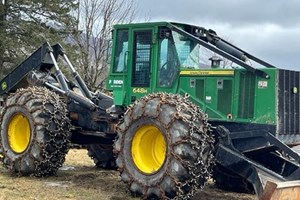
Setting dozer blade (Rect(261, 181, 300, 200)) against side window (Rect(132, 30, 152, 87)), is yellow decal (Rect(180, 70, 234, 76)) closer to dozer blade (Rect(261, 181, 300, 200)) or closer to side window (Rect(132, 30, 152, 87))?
side window (Rect(132, 30, 152, 87))

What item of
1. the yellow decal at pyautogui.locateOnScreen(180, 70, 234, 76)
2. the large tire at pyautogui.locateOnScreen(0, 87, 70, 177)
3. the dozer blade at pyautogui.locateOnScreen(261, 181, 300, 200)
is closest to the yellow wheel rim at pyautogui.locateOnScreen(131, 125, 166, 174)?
the yellow decal at pyautogui.locateOnScreen(180, 70, 234, 76)

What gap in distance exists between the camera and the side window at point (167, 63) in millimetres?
9211

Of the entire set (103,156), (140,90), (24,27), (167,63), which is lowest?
(103,156)

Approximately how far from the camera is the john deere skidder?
7.99 m

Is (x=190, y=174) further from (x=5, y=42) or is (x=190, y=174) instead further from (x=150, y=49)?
(x=5, y=42)

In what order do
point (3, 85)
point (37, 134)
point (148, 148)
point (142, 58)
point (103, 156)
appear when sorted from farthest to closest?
point (3, 85), point (103, 156), point (37, 134), point (142, 58), point (148, 148)

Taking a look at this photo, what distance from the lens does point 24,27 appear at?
27641 millimetres

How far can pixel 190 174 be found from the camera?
307 inches

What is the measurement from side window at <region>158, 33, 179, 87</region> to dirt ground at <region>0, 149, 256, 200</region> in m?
2.01

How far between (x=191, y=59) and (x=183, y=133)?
204cm

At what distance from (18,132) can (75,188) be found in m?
2.33

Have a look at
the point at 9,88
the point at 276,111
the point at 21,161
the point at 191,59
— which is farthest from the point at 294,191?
the point at 9,88

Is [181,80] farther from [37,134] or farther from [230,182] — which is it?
[37,134]

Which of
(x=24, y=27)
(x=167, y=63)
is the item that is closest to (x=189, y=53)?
(x=167, y=63)
